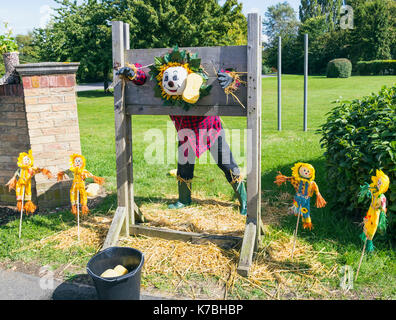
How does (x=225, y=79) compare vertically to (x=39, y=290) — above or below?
above

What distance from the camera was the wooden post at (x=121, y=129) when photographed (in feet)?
13.5

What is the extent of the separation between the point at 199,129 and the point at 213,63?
98 cm

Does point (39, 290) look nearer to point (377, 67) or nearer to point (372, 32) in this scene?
point (377, 67)

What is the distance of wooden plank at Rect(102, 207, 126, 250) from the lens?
3986 mm

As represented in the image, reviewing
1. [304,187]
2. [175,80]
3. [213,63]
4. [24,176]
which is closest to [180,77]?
[175,80]

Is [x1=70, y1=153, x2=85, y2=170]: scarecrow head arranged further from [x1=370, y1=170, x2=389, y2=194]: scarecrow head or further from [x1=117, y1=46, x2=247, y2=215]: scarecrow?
[x1=370, y1=170, x2=389, y2=194]: scarecrow head

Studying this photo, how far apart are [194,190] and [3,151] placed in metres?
2.82

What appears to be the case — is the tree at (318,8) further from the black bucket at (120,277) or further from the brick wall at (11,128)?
the black bucket at (120,277)

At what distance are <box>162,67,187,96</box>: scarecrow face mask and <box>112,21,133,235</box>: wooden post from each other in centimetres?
60

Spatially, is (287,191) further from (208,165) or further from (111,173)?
(111,173)

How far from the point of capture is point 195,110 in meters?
4.00

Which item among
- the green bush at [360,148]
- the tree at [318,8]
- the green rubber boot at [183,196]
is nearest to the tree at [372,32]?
the tree at [318,8]

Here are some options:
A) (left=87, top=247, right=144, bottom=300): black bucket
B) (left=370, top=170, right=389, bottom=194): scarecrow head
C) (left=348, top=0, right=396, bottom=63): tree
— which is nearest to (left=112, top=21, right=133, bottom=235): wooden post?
(left=87, top=247, right=144, bottom=300): black bucket

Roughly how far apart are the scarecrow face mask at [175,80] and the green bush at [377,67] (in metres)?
Result: 36.2
